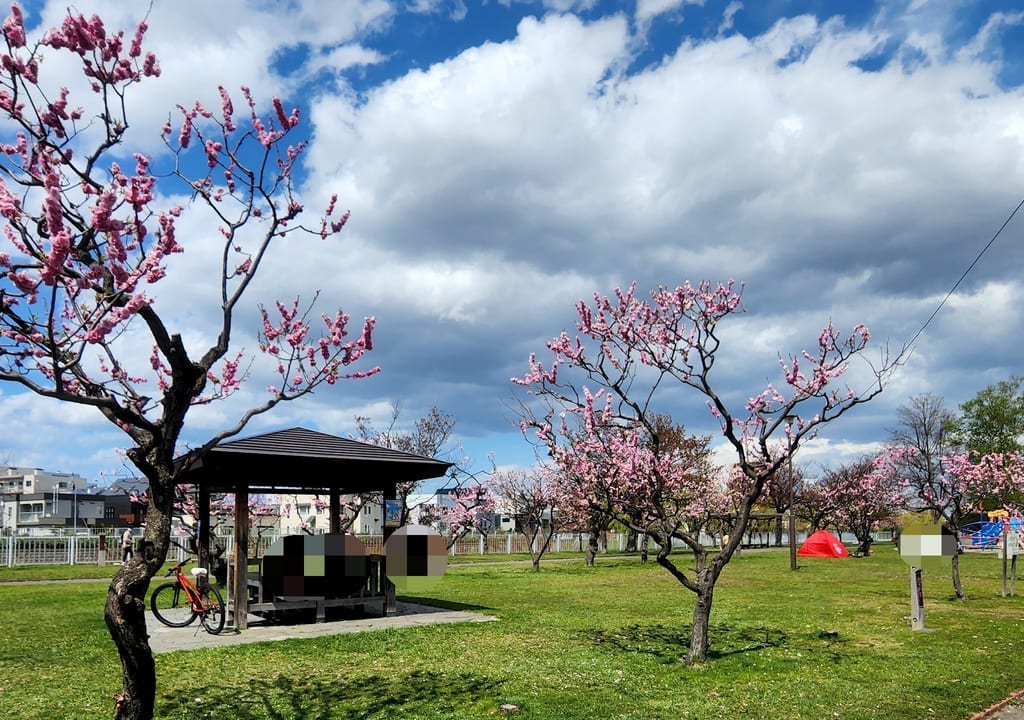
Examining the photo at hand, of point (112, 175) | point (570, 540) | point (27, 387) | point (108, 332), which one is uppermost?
point (112, 175)

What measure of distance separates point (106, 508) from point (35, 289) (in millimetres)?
78578

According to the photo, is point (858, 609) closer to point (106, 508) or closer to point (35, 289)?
point (35, 289)

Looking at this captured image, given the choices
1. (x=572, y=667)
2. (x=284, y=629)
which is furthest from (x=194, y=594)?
(x=572, y=667)

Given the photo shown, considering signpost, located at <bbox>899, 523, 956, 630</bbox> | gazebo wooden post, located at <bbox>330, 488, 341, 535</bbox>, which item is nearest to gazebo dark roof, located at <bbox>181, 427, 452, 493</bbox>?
gazebo wooden post, located at <bbox>330, 488, 341, 535</bbox>

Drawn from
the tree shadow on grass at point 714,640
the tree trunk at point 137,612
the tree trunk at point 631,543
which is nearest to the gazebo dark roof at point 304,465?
the tree shadow on grass at point 714,640

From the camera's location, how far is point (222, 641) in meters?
10.5

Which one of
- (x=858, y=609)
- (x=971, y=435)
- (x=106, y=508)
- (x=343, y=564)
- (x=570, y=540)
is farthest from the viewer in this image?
(x=106, y=508)

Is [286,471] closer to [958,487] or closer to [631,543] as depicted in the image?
[958,487]

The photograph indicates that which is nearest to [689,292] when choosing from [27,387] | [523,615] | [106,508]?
[523,615]

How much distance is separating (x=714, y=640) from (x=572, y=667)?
276 centimetres

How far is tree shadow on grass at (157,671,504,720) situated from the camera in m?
6.61

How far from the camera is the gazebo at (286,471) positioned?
11.9 metres

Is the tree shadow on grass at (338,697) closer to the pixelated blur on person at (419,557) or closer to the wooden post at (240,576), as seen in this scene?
the pixelated blur on person at (419,557)

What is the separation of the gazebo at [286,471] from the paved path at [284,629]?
1.87 feet
